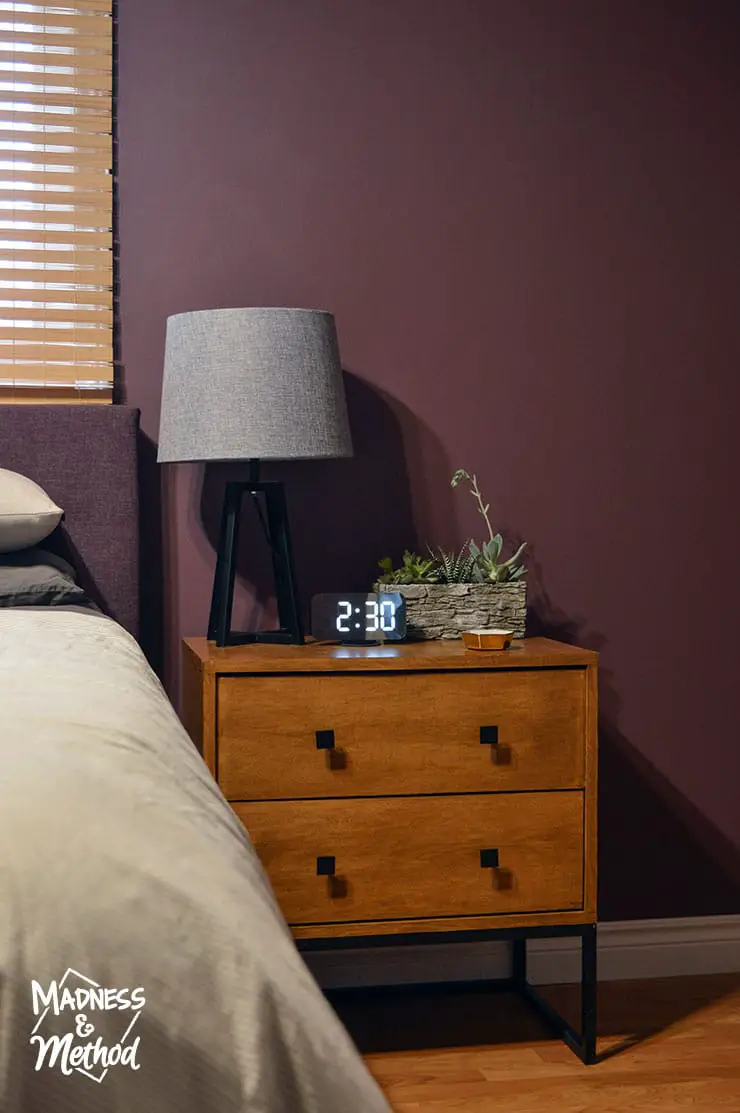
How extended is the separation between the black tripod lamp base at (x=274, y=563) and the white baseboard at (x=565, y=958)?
2.43 feet

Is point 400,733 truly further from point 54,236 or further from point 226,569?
point 54,236

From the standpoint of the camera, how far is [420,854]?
215cm

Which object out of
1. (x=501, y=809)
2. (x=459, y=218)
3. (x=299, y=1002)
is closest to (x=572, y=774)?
(x=501, y=809)

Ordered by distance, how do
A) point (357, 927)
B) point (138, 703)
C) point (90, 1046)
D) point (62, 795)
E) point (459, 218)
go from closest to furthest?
point (90, 1046)
point (62, 795)
point (138, 703)
point (357, 927)
point (459, 218)

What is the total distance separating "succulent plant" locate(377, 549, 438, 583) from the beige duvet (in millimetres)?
1584

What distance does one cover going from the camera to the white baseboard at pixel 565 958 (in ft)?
8.46

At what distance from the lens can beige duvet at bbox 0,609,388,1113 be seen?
26.0 inches

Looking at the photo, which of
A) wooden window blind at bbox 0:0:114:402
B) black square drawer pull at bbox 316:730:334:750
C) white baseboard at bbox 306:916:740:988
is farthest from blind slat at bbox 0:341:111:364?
white baseboard at bbox 306:916:740:988

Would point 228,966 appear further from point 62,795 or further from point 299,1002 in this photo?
point 62,795

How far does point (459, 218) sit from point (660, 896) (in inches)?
61.3

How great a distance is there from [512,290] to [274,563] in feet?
2.76

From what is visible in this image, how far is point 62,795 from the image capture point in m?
0.79

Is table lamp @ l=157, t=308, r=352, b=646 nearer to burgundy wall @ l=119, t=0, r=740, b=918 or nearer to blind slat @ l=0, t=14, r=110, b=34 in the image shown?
burgundy wall @ l=119, t=0, r=740, b=918

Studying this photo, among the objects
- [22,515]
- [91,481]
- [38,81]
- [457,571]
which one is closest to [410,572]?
[457,571]
